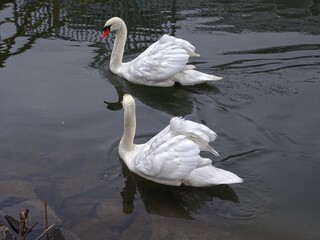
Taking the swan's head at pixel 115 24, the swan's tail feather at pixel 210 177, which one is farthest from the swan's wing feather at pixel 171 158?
the swan's head at pixel 115 24

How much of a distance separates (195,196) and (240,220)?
581 mm

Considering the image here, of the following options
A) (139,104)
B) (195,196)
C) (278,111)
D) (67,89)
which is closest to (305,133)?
(278,111)

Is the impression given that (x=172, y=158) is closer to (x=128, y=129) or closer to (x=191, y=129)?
(x=191, y=129)

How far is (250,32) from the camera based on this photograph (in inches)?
394

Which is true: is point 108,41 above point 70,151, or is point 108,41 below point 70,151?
above

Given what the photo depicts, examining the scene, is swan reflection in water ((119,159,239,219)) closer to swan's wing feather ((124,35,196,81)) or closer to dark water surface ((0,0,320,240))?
dark water surface ((0,0,320,240))

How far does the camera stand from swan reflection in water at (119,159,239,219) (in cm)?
547

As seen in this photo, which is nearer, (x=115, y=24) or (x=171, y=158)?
(x=171, y=158)

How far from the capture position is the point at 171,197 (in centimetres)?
568

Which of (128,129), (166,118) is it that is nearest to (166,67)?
(166,118)

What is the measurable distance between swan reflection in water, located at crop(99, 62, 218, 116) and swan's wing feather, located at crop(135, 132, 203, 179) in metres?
1.90

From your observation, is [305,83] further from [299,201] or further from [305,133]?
[299,201]

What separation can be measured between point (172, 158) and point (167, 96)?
2.65m

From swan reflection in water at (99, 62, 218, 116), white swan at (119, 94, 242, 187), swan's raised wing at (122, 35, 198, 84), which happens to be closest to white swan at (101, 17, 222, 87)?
swan's raised wing at (122, 35, 198, 84)
